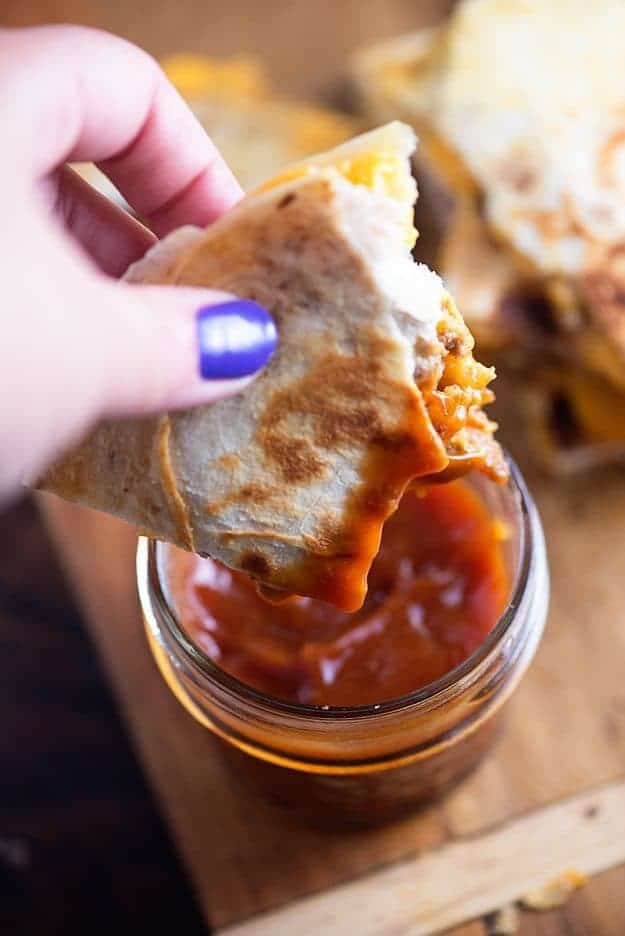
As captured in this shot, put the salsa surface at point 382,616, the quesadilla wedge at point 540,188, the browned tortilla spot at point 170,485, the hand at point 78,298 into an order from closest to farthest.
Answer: the hand at point 78,298, the browned tortilla spot at point 170,485, the salsa surface at point 382,616, the quesadilla wedge at point 540,188

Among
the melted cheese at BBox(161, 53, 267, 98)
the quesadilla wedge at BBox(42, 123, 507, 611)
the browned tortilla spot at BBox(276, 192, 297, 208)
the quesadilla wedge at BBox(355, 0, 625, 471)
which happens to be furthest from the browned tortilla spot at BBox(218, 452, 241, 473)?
the melted cheese at BBox(161, 53, 267, 98)

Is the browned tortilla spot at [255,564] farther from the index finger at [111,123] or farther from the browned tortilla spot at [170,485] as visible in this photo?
the index finger at [111,123]

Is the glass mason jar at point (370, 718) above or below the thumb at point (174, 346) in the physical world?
below

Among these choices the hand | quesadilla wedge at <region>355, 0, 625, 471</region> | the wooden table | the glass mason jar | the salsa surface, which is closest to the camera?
the hand

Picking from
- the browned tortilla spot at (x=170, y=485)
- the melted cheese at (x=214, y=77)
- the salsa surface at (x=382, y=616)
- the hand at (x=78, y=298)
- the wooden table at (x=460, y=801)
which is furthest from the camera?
the melted cheese at (x=214, y=77)

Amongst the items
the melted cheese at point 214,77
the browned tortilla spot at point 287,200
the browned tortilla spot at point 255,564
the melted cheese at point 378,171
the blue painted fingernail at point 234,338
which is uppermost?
the browned tortilla spot at point 287,200

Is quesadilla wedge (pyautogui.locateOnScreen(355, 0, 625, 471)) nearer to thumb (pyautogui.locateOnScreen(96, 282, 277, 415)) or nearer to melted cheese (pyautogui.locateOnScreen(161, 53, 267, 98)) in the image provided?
melted cheese (pyautogui.locateOnScreen(161, 53, 267, 98))

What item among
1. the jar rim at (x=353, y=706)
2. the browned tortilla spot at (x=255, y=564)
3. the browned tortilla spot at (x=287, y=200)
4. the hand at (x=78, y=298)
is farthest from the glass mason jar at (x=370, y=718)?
the browned tortilla spot at (x=287, y=200)

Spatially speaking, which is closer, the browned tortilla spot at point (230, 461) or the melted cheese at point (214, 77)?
the browned tortilla spot at point (230, 461)
